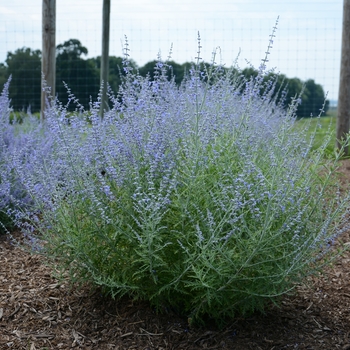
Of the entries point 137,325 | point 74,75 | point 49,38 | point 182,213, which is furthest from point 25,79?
point 182,213

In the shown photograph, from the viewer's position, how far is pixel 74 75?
11555mm

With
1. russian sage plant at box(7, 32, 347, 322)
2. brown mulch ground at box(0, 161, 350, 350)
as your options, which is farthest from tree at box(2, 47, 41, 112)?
russian sage plant at box(7, 32, 347, 322)

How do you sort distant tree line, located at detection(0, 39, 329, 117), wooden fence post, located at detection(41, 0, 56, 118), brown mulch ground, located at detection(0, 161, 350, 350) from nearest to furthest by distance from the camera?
1. brown mulch ground, located at detection(0, 161, 350, 350)
2. wooden fence post, located at detection(41, 0, 56, 118)
3. distant tree line, located at detection(0, 39, 329, 117)

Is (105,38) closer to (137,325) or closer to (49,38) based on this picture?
(49,38)

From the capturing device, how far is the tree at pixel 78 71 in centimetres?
1122

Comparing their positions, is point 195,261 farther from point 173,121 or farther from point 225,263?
point 173,121

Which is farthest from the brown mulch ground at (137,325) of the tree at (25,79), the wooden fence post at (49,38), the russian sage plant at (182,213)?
the tree at (25,79)

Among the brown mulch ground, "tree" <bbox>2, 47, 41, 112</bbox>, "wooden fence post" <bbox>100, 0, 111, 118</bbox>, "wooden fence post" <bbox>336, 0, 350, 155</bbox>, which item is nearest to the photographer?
the brown mulch ground

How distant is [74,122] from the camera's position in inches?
122

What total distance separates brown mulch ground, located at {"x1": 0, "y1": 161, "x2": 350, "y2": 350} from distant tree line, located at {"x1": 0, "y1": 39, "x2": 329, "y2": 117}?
7641 millimetres

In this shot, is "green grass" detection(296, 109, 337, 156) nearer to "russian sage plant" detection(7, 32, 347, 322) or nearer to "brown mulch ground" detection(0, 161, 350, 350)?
"russian sage plant" detection(7, 32, 347, 322)

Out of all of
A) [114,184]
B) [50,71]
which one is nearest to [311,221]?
[114,184]

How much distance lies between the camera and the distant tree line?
36.5 ft

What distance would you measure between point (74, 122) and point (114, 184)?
47cm
